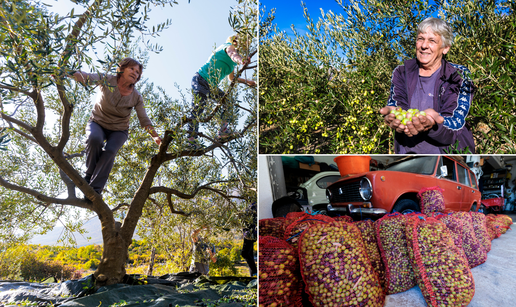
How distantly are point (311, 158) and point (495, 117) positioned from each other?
1.42 meters

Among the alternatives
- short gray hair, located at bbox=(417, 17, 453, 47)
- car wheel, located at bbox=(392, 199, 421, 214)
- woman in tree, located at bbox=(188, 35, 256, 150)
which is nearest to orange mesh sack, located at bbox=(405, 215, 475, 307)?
car wheel, located at bbox=(392, 199, 421, 214)

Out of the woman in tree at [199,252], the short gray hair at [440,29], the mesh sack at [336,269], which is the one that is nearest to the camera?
the mesh sack at [336,269]

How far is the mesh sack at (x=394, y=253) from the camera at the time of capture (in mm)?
1484

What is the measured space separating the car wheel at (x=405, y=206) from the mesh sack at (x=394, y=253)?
10 cm

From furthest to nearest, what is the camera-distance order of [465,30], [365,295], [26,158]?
[26,158] < [465,30] < [365,295]

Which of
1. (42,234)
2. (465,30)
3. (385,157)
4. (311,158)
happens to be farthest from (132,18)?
(42,234)

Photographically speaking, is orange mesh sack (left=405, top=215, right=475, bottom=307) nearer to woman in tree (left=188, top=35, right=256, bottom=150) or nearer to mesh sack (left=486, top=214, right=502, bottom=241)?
mesh sack (left=486, top=214, right=502, bottom=241)

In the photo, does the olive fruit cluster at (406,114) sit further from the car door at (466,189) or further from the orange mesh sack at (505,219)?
the orange mesh sack at (505,219)

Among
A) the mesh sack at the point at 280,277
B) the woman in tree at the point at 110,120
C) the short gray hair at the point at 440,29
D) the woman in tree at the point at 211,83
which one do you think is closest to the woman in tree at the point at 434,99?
the short gray hair at the point at 440,29

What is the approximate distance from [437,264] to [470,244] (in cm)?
35

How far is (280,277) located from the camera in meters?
1.45

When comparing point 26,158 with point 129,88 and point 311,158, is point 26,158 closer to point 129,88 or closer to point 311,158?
→ point 129,88

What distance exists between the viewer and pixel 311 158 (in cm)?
177

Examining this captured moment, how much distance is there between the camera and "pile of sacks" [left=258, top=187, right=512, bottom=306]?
1354 mm
